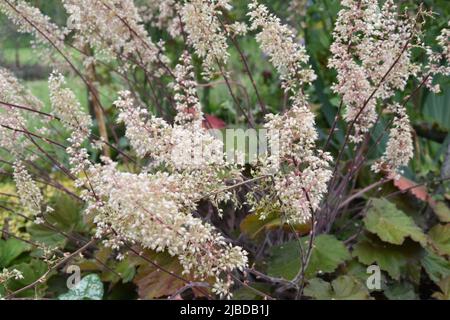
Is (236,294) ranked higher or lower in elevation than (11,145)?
lower

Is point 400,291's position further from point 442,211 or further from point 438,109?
point 438,109

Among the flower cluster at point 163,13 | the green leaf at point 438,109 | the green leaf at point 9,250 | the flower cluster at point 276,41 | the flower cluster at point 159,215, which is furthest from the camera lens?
the green leaf at point 438,109

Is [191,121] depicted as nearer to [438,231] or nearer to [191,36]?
[191,36]

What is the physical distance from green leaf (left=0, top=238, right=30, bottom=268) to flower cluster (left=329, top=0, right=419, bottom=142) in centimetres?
158

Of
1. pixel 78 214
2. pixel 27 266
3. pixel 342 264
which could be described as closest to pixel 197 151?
pixel 342 264

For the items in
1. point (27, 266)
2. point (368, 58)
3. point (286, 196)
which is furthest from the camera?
point (27, 266)

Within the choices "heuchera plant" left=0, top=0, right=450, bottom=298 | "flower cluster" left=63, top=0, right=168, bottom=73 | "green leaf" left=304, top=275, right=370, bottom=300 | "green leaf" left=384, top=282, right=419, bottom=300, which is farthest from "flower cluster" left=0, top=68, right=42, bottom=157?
"green leaf" left=384, top=282, right=419, bottom=300

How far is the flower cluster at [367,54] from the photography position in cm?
189

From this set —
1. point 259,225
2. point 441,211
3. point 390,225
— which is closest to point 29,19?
point 259,225

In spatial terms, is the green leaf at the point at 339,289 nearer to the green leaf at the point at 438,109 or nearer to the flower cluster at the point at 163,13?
the flower cluster at the point at 163,13

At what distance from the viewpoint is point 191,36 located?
2.04 meters

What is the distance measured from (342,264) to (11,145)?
1.29 meters

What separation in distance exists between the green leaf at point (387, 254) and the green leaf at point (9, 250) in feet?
4.74

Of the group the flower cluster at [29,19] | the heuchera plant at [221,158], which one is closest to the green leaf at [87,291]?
the heuchera plant at [221,158]
